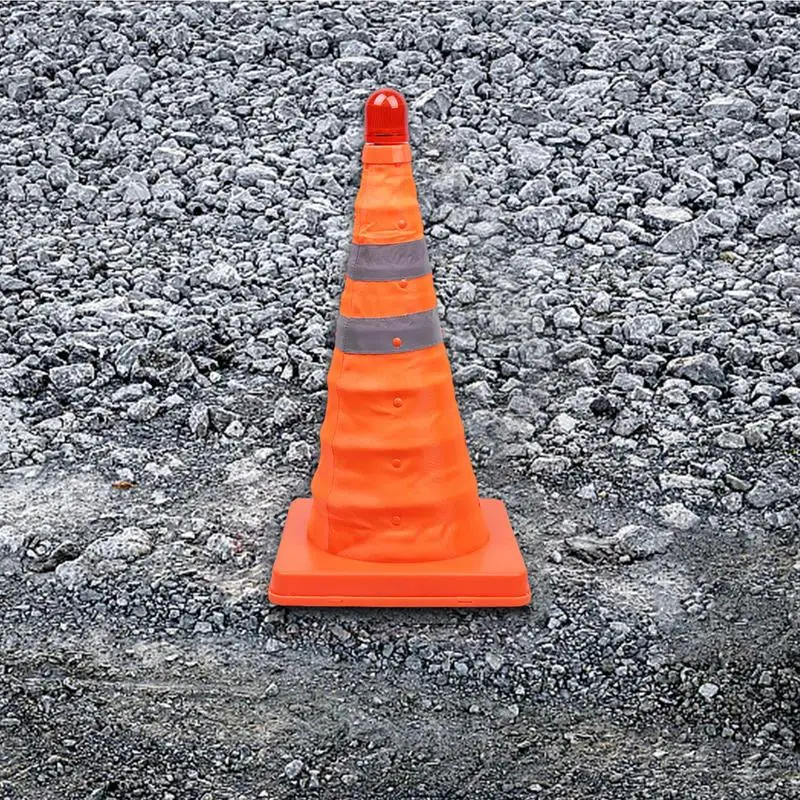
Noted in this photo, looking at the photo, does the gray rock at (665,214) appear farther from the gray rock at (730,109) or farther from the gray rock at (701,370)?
the gray rock at (701,370)

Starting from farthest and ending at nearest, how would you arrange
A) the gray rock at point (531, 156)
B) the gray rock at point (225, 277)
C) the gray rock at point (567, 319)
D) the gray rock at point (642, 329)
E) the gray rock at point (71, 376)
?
the gray rock at point (531, 156), the gray rock at point (225, 277), the gray rock at point (567, 319), the gray rock at point (642, 329), the gray rock at point (71, 376)

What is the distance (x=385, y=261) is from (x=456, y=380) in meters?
1.55

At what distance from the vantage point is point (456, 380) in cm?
577

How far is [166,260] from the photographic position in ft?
21.8

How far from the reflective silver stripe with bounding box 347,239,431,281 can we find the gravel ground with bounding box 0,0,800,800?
1.07 m

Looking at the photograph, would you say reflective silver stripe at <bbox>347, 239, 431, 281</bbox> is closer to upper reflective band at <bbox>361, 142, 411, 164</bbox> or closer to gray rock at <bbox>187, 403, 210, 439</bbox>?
upper reflective band at <bbox>361, 142, 411, 164</bbox>

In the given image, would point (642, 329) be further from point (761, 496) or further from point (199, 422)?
point (199, 422)

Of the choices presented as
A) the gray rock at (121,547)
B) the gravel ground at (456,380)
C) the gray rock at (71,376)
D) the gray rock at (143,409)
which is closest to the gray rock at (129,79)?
the gravel ground at (456,380)

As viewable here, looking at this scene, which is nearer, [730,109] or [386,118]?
[386,118]

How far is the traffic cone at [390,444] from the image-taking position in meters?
4.27

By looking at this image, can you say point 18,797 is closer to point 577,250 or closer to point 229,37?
point 577,250

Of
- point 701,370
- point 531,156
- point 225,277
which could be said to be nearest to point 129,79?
point 225,277

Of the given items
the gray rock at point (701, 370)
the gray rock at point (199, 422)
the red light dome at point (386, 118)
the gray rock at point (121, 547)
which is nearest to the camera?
the red light dome at point (386, 118)

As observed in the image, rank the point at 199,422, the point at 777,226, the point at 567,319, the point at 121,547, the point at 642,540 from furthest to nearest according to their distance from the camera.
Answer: the point at 777,226 → the point at 567,319 → the point at 199,422 → the point at 642,540 → the point at 121,547
